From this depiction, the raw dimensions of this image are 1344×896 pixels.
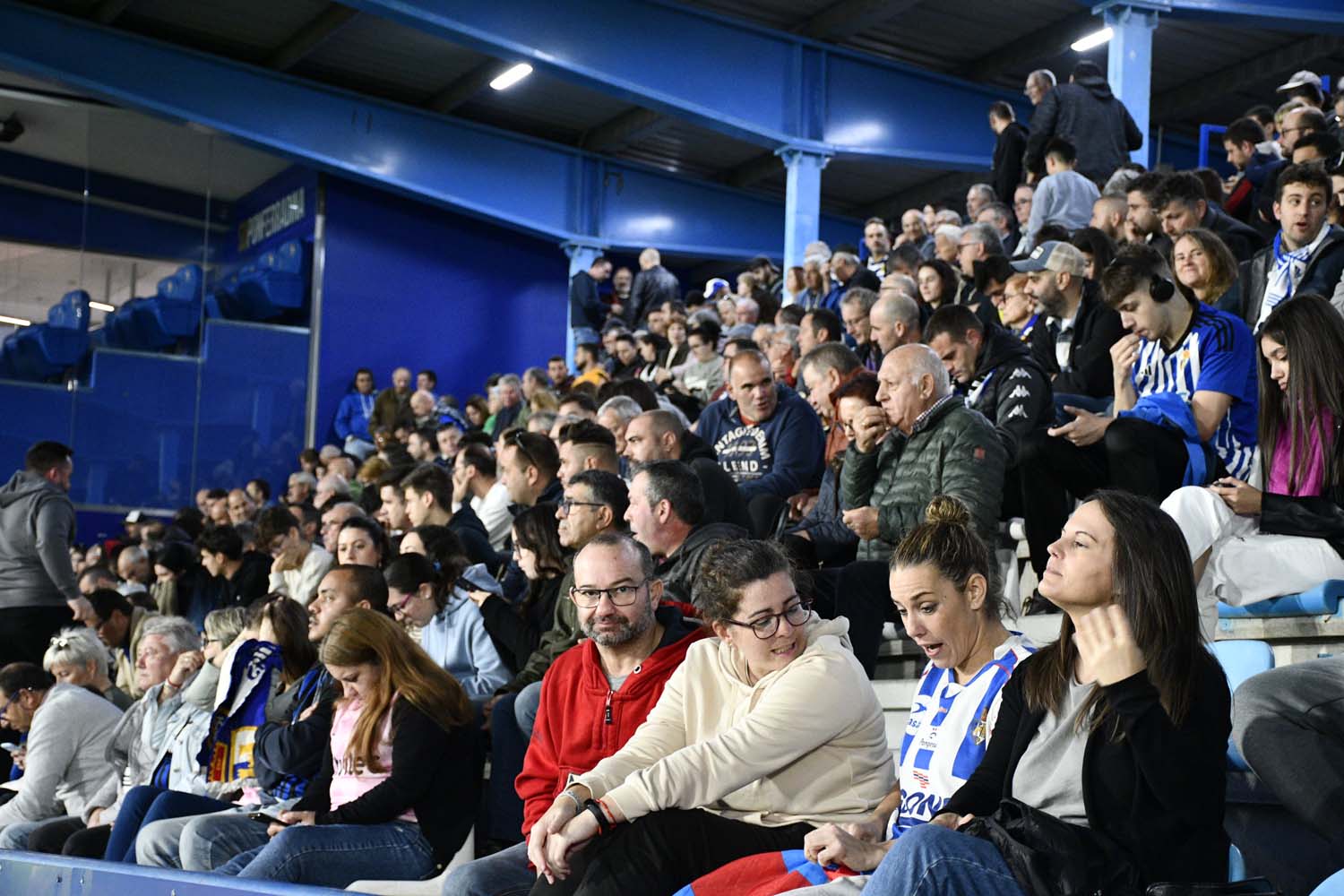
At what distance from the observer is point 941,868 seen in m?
2.25

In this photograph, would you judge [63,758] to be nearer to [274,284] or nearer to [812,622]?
[812,622]

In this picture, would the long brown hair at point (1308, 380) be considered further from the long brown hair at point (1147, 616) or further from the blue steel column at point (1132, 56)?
the blue steel column at point (1132, 56)

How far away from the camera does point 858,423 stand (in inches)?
192

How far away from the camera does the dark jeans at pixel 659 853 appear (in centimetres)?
287

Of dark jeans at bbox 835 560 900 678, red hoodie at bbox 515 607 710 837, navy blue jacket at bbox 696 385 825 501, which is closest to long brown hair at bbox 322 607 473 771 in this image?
red hoodie at bbox 515 607 710 837

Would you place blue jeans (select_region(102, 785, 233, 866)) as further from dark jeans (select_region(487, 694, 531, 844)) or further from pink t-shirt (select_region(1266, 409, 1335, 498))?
pink t-shirt (select_region(1266, 409, 1335, 498))

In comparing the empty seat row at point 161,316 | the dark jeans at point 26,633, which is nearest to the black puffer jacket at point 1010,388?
the dark jeans at point 26,633

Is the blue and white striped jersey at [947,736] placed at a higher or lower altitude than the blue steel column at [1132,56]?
lower

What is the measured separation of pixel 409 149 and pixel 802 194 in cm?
436

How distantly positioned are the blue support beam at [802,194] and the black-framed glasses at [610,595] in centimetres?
1053

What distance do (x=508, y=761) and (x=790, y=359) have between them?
4.65 meters

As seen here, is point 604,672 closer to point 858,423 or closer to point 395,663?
point 395,663

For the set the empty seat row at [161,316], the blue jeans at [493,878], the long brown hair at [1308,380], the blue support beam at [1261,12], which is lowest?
the blue jeans at [493,878]

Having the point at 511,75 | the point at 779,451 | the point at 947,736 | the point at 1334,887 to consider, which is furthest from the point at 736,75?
the point at 1334,887
